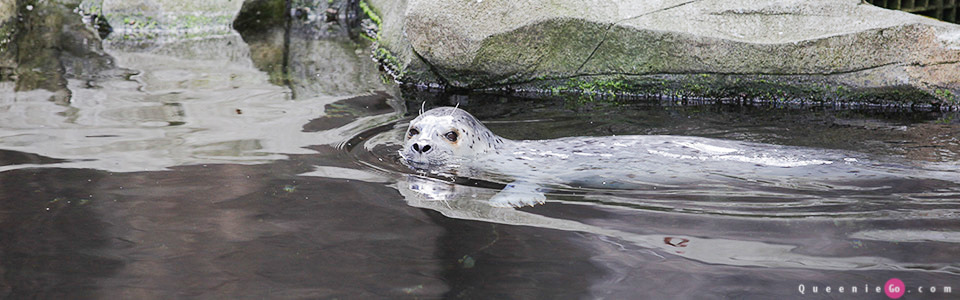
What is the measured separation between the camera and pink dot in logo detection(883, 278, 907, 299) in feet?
9.26

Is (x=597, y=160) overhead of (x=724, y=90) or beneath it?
beneath

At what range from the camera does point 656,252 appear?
3.24 metres

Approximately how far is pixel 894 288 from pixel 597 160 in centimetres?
194

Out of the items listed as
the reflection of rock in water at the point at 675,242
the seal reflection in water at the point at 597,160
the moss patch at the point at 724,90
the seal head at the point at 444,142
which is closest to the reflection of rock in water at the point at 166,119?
the seal head at the point at 444,142

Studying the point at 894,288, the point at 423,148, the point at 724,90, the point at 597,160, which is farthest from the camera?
the point at 724,90

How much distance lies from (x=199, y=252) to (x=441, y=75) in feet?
14.1

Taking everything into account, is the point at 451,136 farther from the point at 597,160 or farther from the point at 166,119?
the point at 166,119

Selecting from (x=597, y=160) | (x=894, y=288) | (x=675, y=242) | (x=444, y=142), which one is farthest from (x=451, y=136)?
(x=894, y=288)

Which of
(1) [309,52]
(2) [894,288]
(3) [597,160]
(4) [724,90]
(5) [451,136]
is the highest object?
(1) [309,52]

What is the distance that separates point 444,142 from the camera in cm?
480

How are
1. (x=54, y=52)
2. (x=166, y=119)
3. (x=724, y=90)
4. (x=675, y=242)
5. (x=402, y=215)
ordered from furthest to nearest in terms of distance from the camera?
(x=54, y=52) → (x=724, y=90) → (x=166, y=119) → (x=402, y=215) → (x=675, y=242)

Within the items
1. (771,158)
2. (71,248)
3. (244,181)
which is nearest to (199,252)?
(71,248)

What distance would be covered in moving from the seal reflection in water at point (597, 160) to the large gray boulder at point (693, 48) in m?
2.01

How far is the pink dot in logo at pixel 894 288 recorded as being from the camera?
9.26 feet
